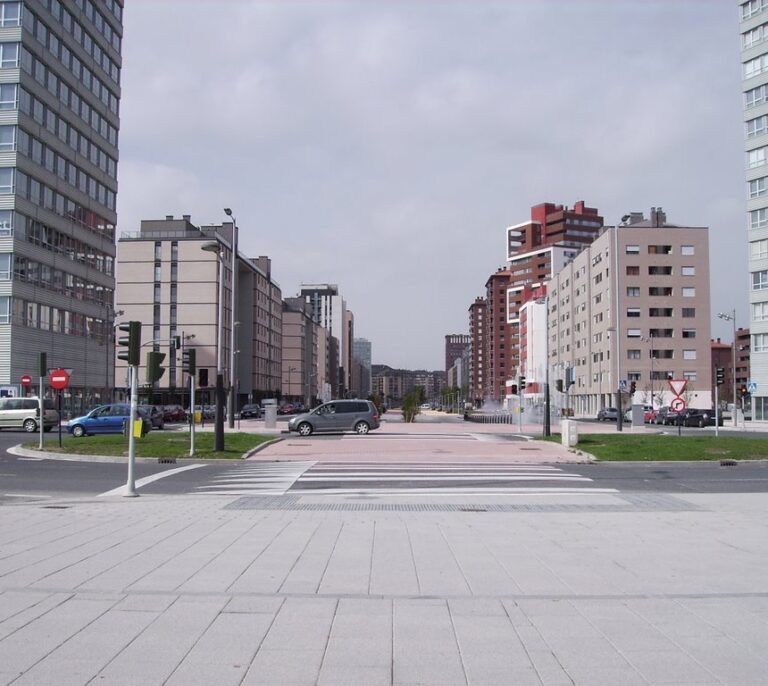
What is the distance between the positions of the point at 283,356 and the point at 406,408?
78.8 meters

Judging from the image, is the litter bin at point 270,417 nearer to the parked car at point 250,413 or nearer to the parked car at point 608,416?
the parked car at point 250,413

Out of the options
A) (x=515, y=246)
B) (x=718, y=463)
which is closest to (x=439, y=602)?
(x=718, y=463)

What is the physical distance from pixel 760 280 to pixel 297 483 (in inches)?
2424

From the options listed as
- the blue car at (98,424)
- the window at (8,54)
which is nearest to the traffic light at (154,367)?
the blue car at (98,424)

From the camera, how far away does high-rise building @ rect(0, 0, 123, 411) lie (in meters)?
52.5

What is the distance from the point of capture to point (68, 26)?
59750 millimetres

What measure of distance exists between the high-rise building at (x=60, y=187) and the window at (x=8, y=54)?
0.23 feet

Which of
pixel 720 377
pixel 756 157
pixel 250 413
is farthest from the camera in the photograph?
pixel 250 413

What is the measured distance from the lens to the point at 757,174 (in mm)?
65812

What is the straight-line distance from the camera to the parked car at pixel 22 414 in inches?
1592

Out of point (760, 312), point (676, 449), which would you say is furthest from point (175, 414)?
point (760, 312)

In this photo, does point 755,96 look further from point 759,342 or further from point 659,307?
point 659,307

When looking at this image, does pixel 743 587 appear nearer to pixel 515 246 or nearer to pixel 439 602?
pixel 439 602

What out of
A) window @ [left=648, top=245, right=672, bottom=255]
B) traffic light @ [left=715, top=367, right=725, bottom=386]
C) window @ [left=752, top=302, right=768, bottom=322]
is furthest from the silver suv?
window @ [left=648, top=245, right=672, bottom=255]
